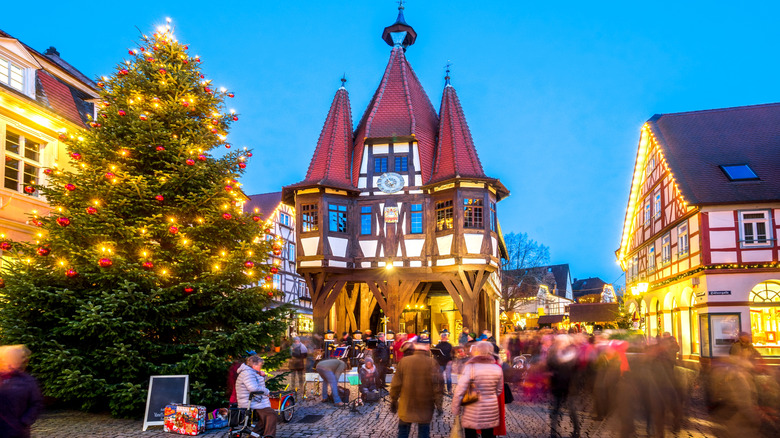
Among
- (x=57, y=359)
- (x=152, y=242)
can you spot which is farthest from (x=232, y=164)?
(x=57, y=359)

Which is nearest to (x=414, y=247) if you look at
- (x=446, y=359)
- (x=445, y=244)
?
(x=445, y=244)

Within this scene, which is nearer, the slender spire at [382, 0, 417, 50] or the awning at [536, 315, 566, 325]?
the slender spire at [382, 0, 417, 50]

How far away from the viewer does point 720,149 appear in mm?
29719

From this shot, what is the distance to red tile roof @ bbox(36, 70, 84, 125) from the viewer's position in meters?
18.0

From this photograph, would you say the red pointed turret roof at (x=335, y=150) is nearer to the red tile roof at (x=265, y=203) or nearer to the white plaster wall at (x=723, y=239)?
the red tile roof at (x=265, y=203)

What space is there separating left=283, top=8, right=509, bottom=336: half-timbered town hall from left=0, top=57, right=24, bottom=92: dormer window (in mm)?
11479

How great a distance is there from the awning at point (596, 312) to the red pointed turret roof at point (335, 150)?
55.3 feet

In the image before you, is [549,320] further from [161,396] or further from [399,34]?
[161,396]

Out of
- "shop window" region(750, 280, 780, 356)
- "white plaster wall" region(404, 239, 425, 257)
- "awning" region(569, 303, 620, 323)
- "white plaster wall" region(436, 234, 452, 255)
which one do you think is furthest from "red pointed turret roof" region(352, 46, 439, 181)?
"awning" region(569, 303, 620, 323)

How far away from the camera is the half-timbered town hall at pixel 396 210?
25141mm

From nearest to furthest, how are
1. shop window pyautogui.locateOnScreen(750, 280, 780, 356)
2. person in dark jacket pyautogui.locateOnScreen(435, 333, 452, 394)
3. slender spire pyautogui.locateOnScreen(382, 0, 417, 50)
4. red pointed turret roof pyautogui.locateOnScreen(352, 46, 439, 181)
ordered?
1. person in dark jacket pyautogui.locateOnScreen(435, 333, 452, 394)
2. shop window pyautogui.locateOnScreen(750, 280, 780, 356)
3. red pointed turret roof pyautogui.locateOnScreen(352, 46, 439, 181)
4. slender spire pyautogui.locateOnScreen(382, 0, 417, 50)

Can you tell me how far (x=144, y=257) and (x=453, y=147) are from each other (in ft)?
53.8

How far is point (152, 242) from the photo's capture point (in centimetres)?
1295

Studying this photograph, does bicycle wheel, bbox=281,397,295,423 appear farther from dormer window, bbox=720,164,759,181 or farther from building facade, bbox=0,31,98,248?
dormer window, bbox=720,164,759,181
